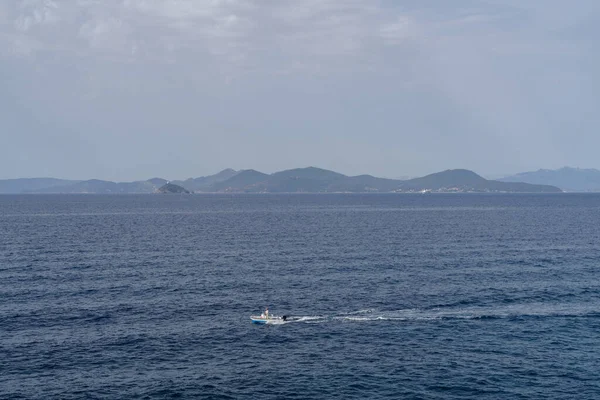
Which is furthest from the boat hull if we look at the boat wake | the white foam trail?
the white foam trail

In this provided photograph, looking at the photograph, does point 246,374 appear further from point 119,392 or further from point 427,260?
point 427,260

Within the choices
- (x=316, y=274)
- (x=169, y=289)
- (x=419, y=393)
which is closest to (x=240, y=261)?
(x=316, y=274)

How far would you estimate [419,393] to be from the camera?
2648 inches

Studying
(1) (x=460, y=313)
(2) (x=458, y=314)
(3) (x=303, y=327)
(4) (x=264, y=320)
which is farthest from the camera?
(1) (x=460, y=313)

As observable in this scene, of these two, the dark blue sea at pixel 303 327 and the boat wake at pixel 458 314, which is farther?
the boat wake at pixel 458 314

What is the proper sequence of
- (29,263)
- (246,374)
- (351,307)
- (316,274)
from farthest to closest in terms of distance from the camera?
1. (29,263)
2. (316,274)
3. (351,307)
4. (246,374)

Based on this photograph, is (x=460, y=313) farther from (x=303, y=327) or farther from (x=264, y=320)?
(x=264, y=320)

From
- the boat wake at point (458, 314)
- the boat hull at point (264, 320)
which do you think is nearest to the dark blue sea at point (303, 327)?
the boat wake at point (458, 314)

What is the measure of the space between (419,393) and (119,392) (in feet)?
113

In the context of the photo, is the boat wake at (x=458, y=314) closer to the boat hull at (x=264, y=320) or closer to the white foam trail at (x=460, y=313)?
the white foam trail at (x=460, y=313)

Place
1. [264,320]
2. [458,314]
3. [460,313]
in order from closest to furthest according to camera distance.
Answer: [264,320] < [458,314] < [460,313]

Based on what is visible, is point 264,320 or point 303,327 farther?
point 264,320

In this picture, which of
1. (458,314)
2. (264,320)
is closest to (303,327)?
(264,320)

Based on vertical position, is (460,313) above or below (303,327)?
above
